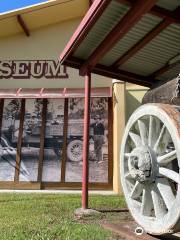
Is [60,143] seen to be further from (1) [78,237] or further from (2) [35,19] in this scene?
(1) [78,237]

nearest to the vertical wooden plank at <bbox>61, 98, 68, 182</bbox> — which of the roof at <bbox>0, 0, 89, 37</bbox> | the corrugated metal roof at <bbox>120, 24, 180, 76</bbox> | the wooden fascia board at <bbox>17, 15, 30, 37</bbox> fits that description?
the wooden fascia board at <bbox>17, 15, 30, 37</bbox>

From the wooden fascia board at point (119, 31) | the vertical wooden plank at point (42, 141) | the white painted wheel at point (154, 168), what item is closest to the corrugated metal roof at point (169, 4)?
the wooden fascia board at point (119, 31)

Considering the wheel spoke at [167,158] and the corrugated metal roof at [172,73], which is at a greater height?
the corrugated metal roof at [172,73]

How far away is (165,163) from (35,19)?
10.6 m

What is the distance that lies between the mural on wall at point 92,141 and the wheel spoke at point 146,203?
7.65 meters

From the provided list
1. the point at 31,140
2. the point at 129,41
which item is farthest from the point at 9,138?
the point at 129,41

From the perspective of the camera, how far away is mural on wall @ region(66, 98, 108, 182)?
1238cm

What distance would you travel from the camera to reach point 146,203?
4602 mm

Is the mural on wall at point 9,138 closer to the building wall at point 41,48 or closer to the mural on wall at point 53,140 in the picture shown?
the mural on wall at point 53,140

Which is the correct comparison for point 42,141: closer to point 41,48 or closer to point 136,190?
point 41,48

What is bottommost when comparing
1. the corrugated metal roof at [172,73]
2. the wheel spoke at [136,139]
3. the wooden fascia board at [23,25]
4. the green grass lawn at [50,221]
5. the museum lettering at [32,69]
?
the green grass lawn at [50,221]

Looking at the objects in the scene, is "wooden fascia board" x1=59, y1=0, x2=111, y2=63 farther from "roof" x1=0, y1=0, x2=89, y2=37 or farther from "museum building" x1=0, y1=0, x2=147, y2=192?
"roof" x1=0, y1=0, x2=89, y2=37

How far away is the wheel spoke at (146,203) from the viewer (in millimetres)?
4594

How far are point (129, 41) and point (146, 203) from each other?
3.25 metres
